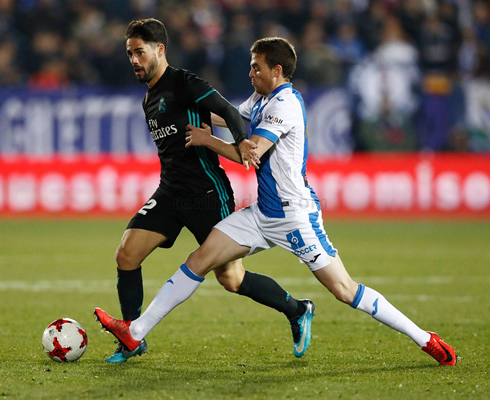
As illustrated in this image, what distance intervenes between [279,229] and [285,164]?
0.42 meters

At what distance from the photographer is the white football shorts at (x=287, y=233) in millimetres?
4941

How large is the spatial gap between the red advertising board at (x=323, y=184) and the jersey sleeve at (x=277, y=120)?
927cm

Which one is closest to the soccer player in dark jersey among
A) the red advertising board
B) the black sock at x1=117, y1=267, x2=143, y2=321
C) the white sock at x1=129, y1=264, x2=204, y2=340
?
the black sock at x1=117, y1=267, x2=143, y2=321

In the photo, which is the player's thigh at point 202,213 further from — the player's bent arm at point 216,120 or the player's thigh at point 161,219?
the player's bent arm at point 216,120

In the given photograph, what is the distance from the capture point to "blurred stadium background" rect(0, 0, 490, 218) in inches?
575

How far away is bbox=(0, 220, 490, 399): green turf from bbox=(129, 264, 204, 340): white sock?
250mm

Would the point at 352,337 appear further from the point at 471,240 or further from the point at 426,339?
the point at 471,240

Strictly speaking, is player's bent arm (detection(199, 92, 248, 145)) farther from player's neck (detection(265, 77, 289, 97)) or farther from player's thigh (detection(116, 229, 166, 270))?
player's thigh (detection(116, 229, 166, 270))

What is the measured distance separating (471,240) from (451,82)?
4.88m

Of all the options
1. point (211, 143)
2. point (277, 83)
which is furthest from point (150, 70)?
point (277, 83)

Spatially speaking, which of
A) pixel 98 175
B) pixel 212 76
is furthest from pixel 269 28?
pixel 98 175

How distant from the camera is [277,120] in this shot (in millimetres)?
4867

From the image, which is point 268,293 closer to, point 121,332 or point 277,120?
point 121,332

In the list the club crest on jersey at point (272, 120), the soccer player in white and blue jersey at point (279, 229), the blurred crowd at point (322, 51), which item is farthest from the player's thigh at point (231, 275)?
the blurred crowd at point (322, 51)
